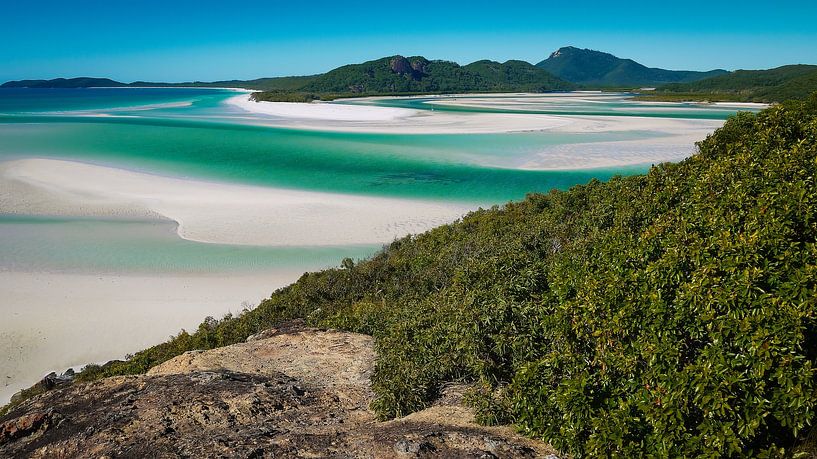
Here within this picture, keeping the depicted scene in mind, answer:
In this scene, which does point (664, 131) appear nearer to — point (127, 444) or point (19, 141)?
point (127, 444)

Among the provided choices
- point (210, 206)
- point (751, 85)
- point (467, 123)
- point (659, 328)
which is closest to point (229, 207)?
point (210, 206)

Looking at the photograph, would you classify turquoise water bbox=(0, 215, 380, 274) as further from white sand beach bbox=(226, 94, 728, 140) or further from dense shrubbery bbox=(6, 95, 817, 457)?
white sand beach bbox=(226, 94, 728, 140)

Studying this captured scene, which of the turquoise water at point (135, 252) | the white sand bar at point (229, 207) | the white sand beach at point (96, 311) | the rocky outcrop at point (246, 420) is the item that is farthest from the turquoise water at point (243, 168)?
the rocky outcrop at point (246, 420)

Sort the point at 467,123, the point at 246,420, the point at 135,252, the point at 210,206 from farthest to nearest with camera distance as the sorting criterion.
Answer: the point at 467,123, the point at 210,206, the point at 135,252, the point at 246,420

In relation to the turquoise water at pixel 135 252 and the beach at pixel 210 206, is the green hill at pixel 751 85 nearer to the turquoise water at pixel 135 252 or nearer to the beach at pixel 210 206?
the beach at pixel 210 206

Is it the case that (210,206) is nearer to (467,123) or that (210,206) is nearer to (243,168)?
(243,168)

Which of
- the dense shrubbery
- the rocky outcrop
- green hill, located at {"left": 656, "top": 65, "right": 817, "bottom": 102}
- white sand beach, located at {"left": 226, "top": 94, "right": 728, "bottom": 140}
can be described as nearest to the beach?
white sand beach, located at {"left": 226, "top": 94, "right": 728, "bottom": 140}
